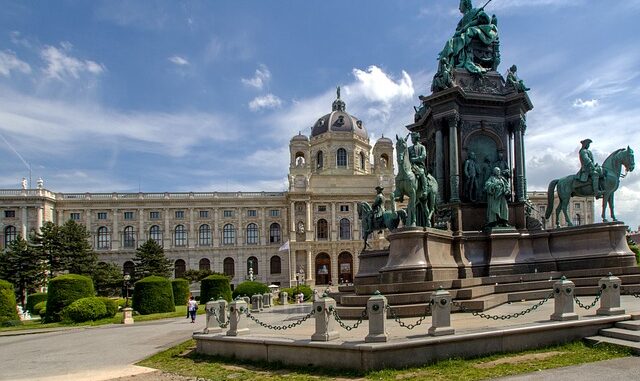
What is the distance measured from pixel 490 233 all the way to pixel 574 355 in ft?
26.6

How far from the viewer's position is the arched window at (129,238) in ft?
309

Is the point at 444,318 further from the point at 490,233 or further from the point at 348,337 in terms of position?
the point at 490,233

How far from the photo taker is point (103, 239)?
94.1m

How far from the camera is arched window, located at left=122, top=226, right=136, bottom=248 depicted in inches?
3708

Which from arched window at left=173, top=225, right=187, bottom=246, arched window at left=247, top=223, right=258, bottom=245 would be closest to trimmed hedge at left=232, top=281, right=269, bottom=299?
arched window at left=247, top=223, right=258, bottom=245

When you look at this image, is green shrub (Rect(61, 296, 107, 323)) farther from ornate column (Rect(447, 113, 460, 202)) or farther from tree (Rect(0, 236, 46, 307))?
tree (Rect(0, 236, 46, 307))

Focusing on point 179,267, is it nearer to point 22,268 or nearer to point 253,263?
point 253,263

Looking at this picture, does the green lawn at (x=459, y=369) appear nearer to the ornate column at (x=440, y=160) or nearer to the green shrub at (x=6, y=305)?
the ornate column at (x=440, y=160)

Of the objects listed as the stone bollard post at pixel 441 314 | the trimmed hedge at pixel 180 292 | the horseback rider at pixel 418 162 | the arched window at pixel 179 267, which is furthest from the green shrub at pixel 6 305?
the arched window at pixel 179 267

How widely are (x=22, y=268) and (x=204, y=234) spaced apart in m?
35.7

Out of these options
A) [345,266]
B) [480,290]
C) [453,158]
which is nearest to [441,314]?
[480,290]

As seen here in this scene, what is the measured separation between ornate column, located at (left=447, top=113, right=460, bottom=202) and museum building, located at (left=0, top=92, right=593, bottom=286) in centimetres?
7228

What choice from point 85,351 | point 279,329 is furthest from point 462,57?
point 85,351

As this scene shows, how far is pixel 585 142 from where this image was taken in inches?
758
